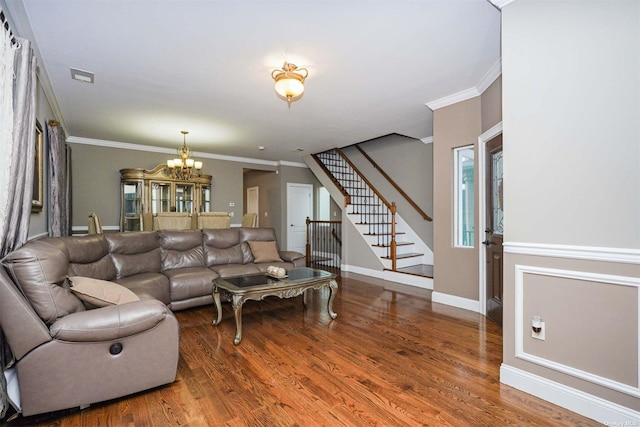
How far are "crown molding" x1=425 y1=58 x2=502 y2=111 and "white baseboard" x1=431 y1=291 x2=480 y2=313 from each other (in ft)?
8.19

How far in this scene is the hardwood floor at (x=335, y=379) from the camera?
5.97ft

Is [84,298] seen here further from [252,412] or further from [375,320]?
[375,320]

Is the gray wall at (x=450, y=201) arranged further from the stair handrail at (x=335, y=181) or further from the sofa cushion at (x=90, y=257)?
the sofa cushion at (x=90, y=257)

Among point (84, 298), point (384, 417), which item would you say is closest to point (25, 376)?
point (84, 298)

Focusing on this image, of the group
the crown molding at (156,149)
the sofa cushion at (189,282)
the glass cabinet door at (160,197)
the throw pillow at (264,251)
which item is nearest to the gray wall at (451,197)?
the throw pillow at (264,251)

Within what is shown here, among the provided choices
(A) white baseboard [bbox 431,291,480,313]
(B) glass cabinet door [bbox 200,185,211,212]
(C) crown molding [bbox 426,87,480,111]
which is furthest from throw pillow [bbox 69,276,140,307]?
(B) glass cabinet door [bbox 200,185,211,212]

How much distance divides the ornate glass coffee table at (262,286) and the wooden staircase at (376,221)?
2395 millimetres

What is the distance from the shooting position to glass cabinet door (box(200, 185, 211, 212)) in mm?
7106

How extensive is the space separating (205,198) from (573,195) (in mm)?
6755

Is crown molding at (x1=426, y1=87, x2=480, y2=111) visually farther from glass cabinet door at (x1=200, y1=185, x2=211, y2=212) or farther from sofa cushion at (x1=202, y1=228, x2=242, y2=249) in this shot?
glass cabinet door at (x1=200, y1=185, x2=211, y2=212)

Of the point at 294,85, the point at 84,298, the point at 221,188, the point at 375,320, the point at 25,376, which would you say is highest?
the point at 294,85

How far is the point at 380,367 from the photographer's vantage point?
7.93 ft

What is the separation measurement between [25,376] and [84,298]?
505 millimetres

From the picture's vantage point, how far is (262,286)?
3053mm
